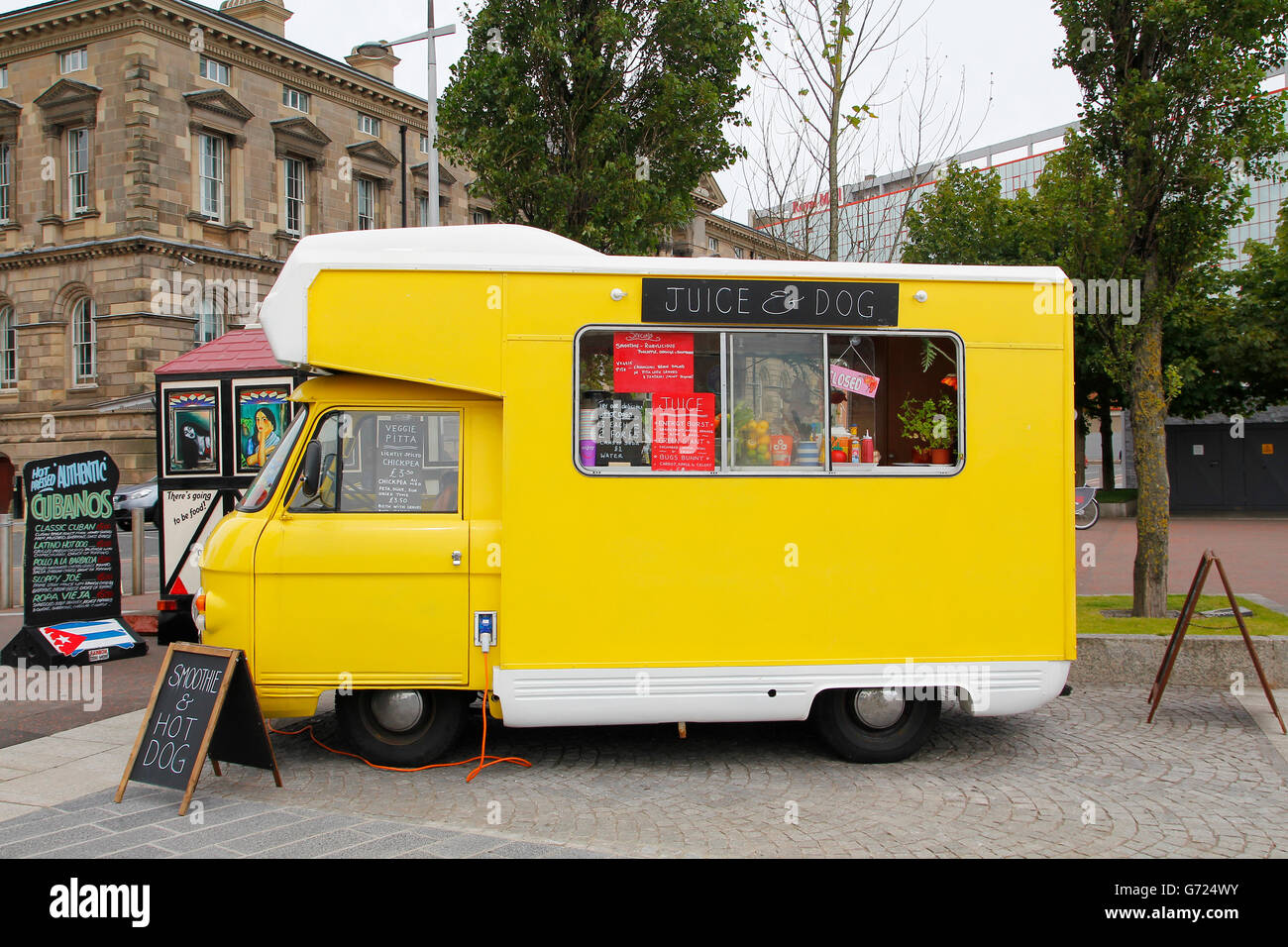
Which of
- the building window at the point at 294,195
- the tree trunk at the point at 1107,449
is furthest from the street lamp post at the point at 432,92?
the tree trunk at the point at 1107,449

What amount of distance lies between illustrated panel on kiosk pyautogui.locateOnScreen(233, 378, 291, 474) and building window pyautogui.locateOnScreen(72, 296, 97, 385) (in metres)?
24.4

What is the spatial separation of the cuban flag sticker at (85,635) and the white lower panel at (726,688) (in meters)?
5.47

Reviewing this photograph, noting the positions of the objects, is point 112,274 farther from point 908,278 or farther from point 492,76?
point 908,278

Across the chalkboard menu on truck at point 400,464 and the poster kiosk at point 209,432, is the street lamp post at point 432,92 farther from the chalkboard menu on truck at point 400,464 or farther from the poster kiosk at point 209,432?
the chalkboard menu on truck at point 400,464

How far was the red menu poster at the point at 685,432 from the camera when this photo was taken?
236 inches

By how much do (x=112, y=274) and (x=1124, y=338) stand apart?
2919 cm

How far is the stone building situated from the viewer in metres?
29.7

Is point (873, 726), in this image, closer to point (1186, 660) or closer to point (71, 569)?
point (1186, 660)

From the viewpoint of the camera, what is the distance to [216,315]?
32.1 meters

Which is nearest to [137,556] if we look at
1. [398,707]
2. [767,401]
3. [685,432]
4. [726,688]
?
[398,707]

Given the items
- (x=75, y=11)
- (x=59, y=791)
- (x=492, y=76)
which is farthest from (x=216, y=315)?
(x=59, y=791)

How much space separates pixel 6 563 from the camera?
12.9m

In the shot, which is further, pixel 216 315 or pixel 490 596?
pixel 216 315

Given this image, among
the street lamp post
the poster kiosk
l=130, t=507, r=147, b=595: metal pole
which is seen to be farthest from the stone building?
the poster kiosk
